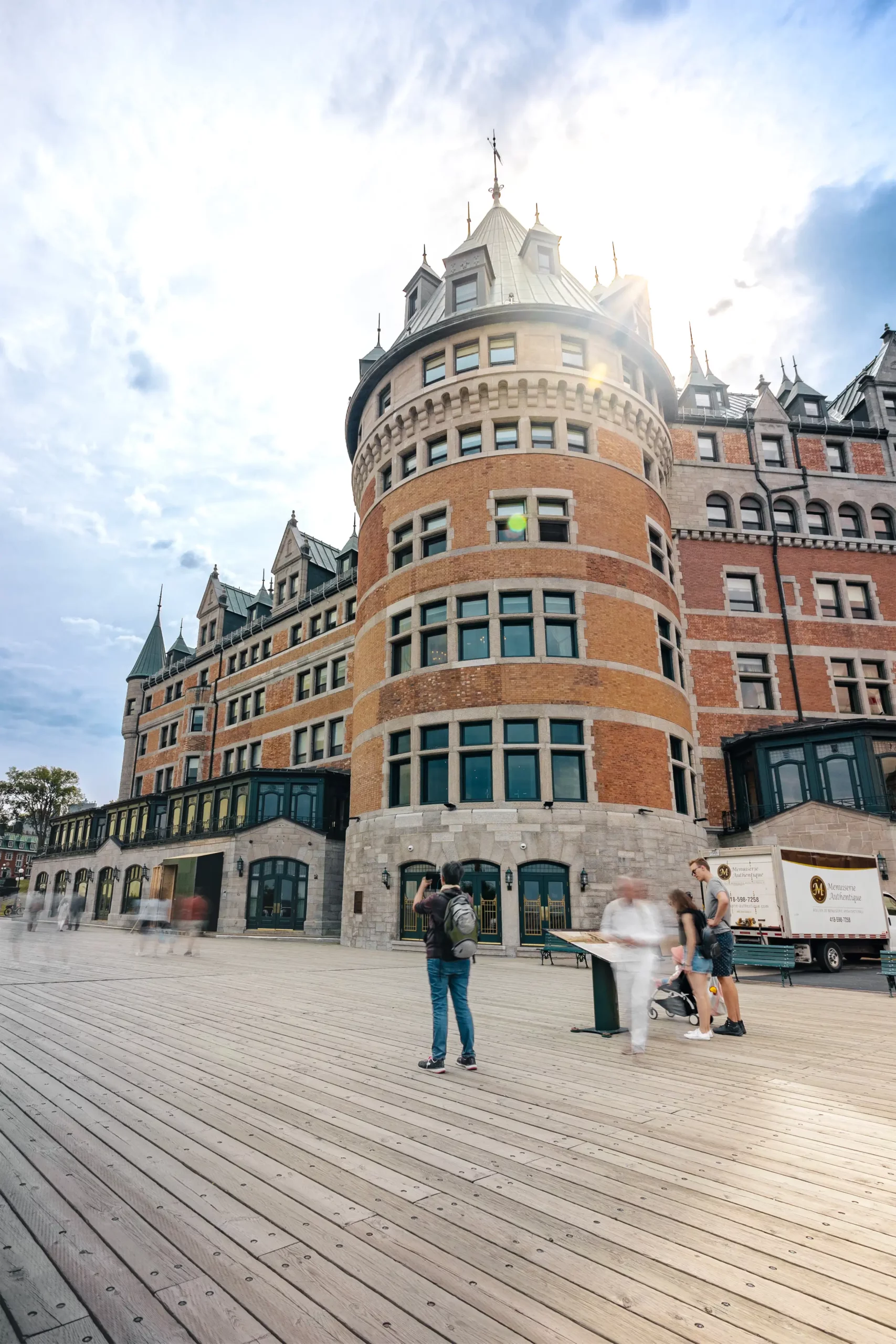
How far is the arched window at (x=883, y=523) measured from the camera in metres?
33.6

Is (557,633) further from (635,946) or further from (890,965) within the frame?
(635,946)

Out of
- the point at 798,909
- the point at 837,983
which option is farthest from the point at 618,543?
the point at 837,983

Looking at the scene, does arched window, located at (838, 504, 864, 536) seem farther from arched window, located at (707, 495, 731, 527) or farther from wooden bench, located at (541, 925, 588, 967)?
wooden bench, located at (541, 925, 588, 967)

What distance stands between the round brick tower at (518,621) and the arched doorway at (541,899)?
6cm

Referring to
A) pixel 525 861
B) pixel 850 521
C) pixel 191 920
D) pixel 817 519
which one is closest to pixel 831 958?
pixel 525 861

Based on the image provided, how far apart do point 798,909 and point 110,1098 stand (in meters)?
16.7

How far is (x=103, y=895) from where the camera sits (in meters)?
46.2

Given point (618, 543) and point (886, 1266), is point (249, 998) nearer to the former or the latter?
point (886, 1266)

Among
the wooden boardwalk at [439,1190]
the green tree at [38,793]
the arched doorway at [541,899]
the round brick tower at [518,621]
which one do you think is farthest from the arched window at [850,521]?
the green tree at [38,793]

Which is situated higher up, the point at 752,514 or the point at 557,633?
the point at 752,514

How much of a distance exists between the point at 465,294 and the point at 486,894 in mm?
22444

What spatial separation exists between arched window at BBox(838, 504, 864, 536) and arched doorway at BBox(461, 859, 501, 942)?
23.7 m

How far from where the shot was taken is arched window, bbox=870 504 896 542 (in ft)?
110

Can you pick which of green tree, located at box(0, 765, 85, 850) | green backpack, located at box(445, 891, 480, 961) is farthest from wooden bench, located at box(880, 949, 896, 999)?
green tree, located at box(0, 765, 85, 850)
